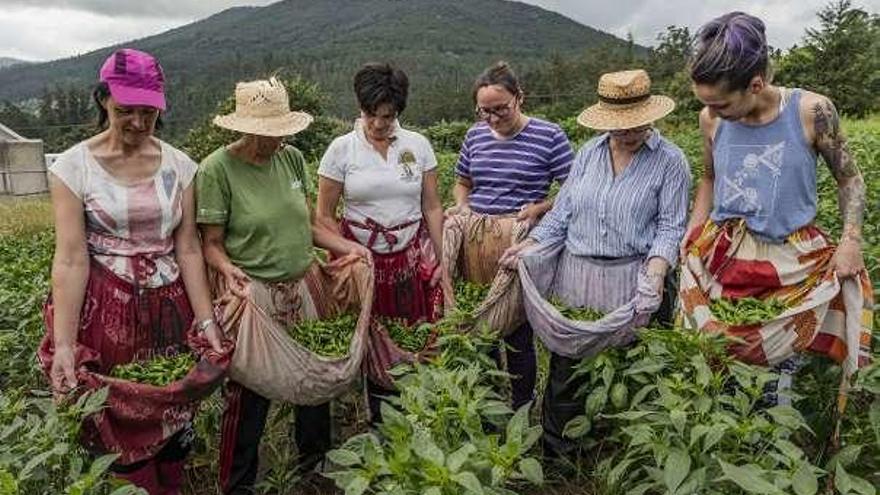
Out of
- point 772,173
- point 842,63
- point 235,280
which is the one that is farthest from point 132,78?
point 842,63

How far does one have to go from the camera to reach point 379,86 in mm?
2760

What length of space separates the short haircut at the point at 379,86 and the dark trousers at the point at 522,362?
95 centimetres

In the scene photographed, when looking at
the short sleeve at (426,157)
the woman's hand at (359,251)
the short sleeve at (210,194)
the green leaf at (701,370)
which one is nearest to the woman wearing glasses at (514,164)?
the short sleeve at (426,157)

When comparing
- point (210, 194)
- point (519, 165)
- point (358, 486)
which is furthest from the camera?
point (519, 165)

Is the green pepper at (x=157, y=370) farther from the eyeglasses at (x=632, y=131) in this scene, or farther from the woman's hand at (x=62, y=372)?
the eyeglasses at (x=632, y=131)

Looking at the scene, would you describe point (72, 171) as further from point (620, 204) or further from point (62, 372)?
point (620, 204)

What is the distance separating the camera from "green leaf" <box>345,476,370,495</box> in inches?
63.4

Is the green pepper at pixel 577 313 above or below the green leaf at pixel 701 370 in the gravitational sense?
below

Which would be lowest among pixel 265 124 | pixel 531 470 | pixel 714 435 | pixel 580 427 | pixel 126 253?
pixel 580 427

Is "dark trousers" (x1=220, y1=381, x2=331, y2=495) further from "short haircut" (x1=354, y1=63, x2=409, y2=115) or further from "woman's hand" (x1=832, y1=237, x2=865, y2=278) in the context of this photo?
"woman's hand" (x1=832, y1=237, x2=865, y2=278)

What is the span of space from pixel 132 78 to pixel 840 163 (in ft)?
6.45

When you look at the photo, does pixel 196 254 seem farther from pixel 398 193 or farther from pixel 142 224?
pixel 398 193

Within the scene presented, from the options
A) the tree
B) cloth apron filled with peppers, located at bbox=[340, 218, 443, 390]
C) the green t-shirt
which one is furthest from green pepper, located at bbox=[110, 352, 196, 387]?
the tree

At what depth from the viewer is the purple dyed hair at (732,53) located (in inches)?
81.6
